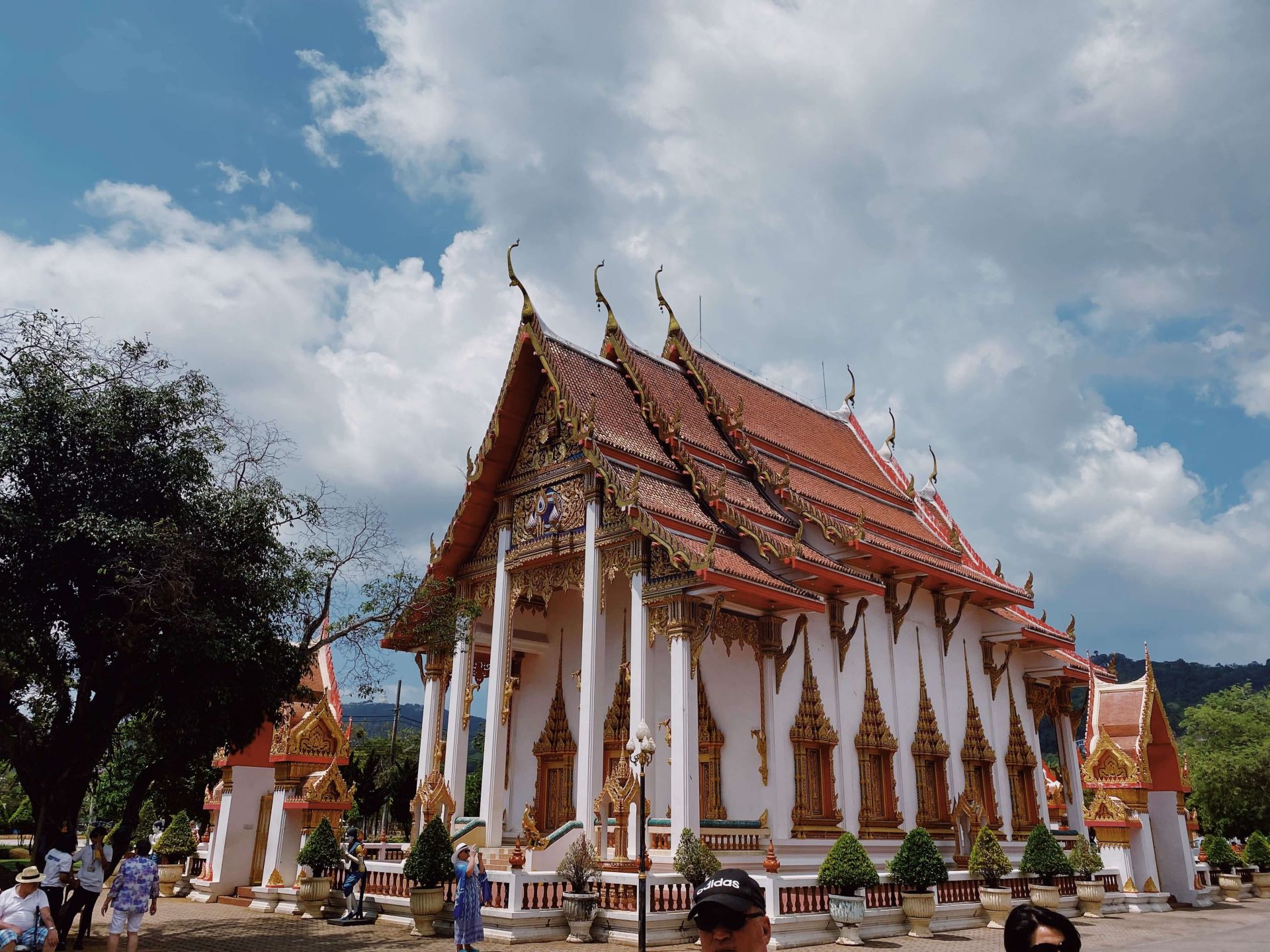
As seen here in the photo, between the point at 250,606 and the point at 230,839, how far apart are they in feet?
21.9

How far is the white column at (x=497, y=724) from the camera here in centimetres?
1423


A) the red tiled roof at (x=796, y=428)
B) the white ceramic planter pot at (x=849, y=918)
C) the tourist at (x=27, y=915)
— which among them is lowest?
the white ceramic planter pot at (x=849, y=918)

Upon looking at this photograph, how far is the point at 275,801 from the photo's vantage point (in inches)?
610

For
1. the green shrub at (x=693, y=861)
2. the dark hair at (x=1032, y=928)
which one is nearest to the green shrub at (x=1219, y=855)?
the green shrub at (x=693, y=861)

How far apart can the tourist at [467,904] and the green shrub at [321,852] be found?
18.0 feet

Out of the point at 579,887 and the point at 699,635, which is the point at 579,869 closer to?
the point at 579,887

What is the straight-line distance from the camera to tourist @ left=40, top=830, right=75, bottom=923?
9.06 meters

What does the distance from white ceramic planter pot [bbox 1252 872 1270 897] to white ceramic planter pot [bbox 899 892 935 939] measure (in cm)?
1471

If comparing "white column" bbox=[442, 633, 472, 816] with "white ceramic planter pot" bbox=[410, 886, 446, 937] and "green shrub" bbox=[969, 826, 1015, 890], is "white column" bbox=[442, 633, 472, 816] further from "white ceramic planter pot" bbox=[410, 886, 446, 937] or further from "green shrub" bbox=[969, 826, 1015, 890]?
"green shrub" bbox=[969, 826, 1015, 890]

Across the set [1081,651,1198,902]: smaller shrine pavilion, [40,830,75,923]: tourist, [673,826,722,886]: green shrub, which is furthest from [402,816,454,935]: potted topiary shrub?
[1081,651,1198,902]: smaller shrine pavilion

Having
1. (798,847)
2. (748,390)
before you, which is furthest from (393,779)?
(798,847)

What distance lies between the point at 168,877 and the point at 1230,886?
2071 centimetres

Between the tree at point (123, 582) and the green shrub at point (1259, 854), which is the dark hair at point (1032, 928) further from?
the green shrub at point (1259, 854)

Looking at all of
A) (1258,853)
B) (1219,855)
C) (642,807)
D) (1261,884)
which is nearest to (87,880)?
(642,807)
